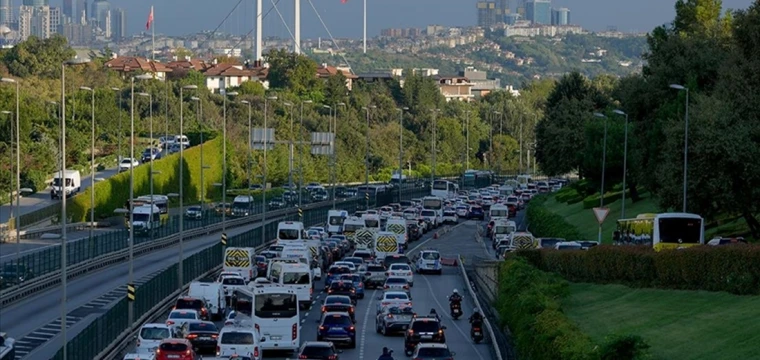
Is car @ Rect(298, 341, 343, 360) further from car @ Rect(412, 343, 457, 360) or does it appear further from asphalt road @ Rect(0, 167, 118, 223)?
asphalt road @ Rect(0, 167, 118, 223)

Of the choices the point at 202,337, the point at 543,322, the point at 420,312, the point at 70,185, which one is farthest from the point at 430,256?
the point at 543,322

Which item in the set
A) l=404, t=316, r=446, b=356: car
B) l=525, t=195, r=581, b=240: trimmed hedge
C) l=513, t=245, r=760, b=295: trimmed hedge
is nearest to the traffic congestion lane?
l=404, t=316, r=446, b=356: car

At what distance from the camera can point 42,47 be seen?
177 metres

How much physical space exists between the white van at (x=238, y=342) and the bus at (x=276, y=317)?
3285 millimetres

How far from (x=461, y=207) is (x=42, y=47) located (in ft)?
244

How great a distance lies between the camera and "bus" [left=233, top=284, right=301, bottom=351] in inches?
1836

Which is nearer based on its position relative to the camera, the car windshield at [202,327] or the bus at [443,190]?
the car windshield at [202,327]

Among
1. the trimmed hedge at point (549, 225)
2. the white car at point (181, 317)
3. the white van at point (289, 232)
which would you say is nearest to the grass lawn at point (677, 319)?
the white car at point (181, 317)

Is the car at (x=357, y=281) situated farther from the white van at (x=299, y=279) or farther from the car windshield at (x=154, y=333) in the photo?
the car windshield at (x=154, y=333)

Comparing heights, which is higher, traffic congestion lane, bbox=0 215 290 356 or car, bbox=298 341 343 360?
car, bbox=298 341 343 360

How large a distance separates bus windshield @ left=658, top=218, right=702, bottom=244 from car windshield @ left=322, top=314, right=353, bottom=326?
1054cm

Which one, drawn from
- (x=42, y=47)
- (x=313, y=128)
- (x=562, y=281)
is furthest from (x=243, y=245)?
(x=42, y=47)

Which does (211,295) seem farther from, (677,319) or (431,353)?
(677,319)

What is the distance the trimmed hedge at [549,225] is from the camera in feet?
266
